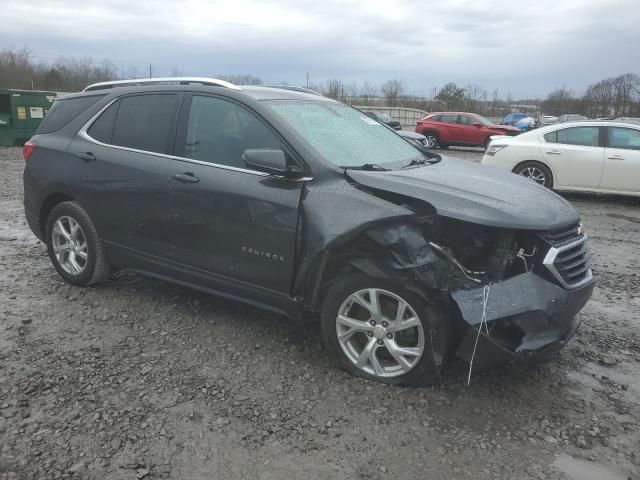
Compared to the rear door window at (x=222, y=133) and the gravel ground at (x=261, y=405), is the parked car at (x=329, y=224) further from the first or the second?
the gravel ground at (x=261, y=405)

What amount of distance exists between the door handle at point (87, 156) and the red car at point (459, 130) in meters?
18.2

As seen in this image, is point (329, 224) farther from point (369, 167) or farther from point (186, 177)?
point (186, 177)

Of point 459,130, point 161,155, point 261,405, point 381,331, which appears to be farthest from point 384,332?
point 459,130

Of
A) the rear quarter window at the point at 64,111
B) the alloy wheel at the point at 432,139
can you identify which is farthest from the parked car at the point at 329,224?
the alloy wheel at the point at 432,139

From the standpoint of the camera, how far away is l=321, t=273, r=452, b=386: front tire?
3135mm

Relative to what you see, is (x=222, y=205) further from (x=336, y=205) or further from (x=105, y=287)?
(x=105, y=287)

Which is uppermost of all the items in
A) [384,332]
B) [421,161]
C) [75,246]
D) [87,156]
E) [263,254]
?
[421,161]

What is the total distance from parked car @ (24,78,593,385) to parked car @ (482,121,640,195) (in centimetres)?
641

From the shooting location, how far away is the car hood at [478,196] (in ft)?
10.2

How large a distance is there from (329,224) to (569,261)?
144 cm

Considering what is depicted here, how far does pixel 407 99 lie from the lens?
194 feet

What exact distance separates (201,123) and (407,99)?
5795 centimetres

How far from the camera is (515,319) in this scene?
118 inches

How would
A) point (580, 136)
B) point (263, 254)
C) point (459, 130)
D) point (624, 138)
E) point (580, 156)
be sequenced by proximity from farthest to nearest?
point (459, 130)
point (580, 136)
point (580, 156)
point (624, 138)
point (263, 254)
